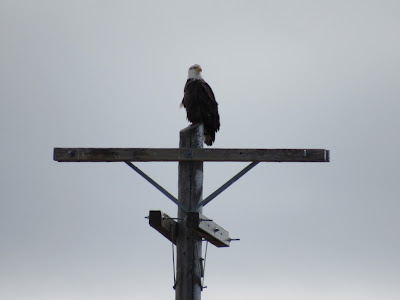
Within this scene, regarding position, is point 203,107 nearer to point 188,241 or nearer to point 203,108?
point 203,108

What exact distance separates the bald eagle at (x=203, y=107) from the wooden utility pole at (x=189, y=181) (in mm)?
3135

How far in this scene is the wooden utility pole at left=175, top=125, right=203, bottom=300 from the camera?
7355mm

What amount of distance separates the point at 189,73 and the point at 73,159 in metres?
5.05

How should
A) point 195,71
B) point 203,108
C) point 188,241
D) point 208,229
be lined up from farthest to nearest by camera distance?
point 195,71
point 203,108
point 188,241
point 208,229

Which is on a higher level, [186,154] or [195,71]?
[195,71]

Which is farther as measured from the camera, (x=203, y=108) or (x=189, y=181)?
(x=203, y=108)

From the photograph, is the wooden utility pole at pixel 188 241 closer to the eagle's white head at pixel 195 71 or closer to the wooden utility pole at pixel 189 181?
the wooden utility pole at pixel 189 181

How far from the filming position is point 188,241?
743 centimetres

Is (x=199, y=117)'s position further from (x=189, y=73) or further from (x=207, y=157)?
(x=207, y=157)

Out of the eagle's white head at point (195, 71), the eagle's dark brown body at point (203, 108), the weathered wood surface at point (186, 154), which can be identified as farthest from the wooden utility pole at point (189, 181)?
the eagle's white head at point (195, 71)

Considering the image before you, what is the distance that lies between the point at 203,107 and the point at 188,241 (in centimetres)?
374

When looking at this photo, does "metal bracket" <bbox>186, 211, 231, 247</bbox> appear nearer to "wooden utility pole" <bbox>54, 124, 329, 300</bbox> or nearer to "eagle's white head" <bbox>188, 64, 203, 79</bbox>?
"wooden utility pole" <bbox>54, 124, 329, 300</bbox>

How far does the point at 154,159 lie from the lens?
290 inches

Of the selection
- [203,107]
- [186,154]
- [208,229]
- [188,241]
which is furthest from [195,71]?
[208,229]
